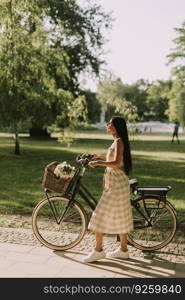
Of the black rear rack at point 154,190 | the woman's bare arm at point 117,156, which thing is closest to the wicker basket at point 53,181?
the woman's bare arm at point 117,156

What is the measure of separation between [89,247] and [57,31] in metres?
17.3

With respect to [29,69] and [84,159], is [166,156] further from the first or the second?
[84,159]

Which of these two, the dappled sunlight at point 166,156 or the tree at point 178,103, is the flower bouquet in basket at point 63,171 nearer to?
the dappled sunlight at point 166,156

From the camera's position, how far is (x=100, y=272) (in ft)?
16.5

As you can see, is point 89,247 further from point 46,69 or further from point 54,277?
point 46,69

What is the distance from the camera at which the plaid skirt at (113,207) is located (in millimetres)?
5391

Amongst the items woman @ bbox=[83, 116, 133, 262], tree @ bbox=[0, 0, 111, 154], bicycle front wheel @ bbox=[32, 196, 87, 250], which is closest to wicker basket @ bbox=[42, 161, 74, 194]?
bicycle front wheel @ bbox=[32, 196, 87, 250]

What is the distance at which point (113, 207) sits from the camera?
539cm

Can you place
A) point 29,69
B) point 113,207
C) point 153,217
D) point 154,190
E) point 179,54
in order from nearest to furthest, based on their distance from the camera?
point 113,207, point 154,190, point 153,217, point 29,69, point 179,54

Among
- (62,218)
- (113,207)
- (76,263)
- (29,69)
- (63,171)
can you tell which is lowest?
(76,263)

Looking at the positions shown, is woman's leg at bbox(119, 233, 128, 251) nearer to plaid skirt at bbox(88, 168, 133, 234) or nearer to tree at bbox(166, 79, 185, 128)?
plaid skirt at bbox(88, 168, 133, 234)

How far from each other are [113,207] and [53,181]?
0.84 metres

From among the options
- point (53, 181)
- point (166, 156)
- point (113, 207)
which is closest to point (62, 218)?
point (53, 181)

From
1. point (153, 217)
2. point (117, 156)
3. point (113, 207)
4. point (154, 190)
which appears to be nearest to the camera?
point (117, 156)
